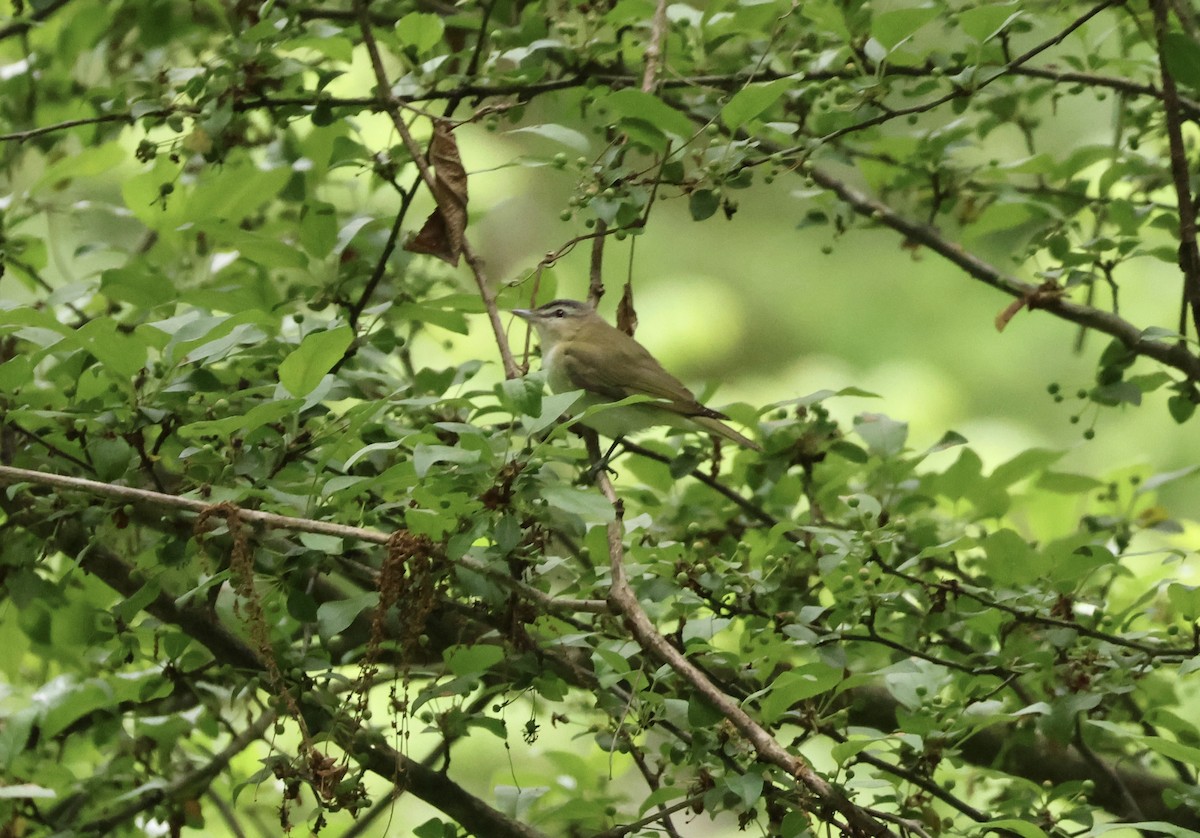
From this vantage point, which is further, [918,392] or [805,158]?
[918,392]

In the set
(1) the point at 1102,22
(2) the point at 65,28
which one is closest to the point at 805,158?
(2) the point at 65,28

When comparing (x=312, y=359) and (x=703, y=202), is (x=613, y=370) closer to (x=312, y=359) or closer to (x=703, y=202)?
(x=703, y=202)

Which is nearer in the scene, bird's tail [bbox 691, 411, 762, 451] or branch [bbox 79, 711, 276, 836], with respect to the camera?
branch [bbox 79, 711, 276, 836]

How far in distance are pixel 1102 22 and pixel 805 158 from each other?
5555 mm

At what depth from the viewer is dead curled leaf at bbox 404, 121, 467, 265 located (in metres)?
1.95

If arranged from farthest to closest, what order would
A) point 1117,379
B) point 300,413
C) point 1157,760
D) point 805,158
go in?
point 1157,760, point 1117,379, point 805,158, point 300,413

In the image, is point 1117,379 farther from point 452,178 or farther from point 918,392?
point 918,392

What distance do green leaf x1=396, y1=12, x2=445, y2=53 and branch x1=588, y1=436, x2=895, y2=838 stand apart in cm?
98

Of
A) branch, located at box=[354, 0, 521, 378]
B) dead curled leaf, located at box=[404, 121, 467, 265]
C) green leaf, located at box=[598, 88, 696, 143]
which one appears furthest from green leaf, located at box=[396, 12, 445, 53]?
green leaf, located at box=[598, 88, 696, 143]

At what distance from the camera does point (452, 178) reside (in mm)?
1976

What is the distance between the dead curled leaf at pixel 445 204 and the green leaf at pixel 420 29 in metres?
0.19

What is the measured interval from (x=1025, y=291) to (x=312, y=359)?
139 cm

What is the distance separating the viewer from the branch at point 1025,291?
2209 millimetres

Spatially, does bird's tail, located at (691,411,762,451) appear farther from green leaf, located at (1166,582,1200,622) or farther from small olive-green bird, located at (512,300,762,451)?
green leaf, located at (1166,582,1200,622)
